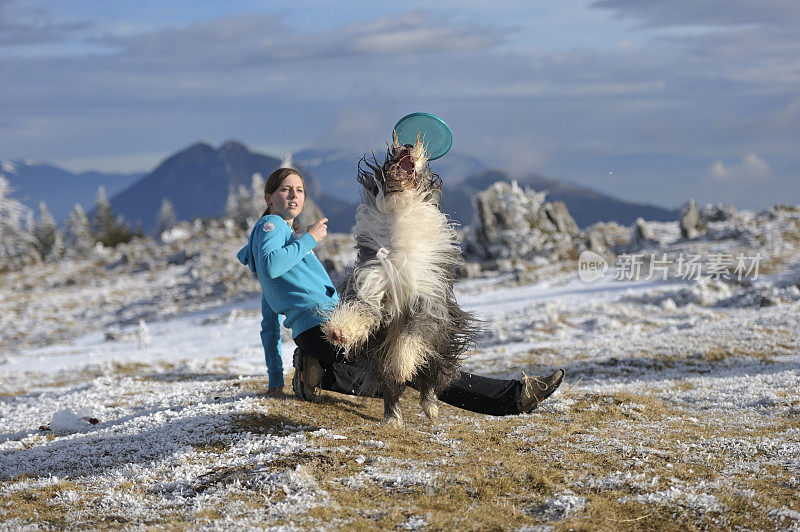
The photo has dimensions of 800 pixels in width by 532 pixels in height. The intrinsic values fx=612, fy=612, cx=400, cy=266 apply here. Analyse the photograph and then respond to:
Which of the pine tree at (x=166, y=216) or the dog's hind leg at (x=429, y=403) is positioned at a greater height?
the pine tree at (x=166, y=216)

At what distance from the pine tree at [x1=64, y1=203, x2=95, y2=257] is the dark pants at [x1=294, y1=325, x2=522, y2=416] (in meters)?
74.6

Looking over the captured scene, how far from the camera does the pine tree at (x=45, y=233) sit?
248 feet

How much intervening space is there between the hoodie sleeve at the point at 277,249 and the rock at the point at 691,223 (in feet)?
123

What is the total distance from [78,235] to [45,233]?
511 cm

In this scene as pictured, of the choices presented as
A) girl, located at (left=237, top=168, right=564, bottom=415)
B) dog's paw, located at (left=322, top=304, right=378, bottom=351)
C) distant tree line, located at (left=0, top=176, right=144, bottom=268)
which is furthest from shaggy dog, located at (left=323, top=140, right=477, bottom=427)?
distant tree line, located at (left=0, top=176, right=144, bottom=268)

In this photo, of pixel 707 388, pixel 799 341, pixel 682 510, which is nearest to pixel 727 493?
pixel 682 510

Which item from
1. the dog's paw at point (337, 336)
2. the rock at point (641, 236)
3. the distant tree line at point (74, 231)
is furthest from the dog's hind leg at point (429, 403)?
the distant tree line at point (74, 231)

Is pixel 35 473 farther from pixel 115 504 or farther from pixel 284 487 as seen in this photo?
pixel 284 487

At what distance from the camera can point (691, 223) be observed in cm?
4084

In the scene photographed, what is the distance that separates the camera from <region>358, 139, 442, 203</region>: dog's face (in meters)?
5.73

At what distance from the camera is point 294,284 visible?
687 cm

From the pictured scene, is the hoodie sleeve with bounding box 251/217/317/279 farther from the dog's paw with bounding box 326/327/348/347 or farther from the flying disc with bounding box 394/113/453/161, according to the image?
the flying disc with bounding box 394/113/453/161

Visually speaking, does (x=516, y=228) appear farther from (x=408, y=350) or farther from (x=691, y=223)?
(x=408, y=350)

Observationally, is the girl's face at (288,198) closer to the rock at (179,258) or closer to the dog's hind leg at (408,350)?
the dog's hind leg at (408,350)
